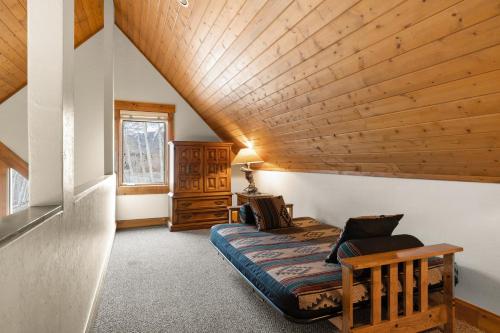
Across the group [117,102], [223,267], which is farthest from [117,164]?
[223,267]

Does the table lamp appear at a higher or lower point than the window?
higher

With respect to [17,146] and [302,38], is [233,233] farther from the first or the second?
[17,146]

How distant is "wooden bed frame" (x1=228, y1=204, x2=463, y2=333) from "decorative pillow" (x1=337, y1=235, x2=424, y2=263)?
0.24 ft

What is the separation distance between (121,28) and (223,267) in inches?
171

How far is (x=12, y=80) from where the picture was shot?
417 cm

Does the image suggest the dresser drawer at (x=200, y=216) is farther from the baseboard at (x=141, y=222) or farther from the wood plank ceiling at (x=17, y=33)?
the wood plank ceiling at (x=17, y=33)

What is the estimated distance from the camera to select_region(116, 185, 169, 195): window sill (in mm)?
5199

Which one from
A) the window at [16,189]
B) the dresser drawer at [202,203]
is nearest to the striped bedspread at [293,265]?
the dresser drawer at [202,203]

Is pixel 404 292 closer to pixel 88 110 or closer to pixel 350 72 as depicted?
pixel 350 72

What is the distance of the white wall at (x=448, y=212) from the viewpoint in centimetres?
212

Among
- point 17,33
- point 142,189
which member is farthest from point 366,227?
point 142,189

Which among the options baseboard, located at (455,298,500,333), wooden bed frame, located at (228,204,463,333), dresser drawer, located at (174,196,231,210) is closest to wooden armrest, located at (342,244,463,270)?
wooden bed frame, located at (228,204,463,333)

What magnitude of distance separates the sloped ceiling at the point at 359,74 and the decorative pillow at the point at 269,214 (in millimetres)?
794

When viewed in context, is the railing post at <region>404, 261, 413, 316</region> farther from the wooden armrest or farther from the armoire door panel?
the armoire door panel
